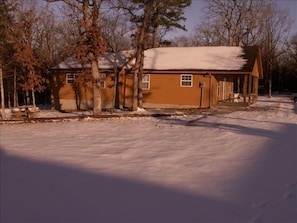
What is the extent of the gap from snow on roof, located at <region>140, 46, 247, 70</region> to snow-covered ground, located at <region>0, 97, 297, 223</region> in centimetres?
1128

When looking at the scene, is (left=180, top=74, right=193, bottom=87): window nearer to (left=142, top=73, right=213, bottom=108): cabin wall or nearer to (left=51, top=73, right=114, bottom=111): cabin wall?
(left=142, top=73, right=213, bottom=108): cabin wall

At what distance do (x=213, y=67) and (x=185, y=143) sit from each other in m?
12.6

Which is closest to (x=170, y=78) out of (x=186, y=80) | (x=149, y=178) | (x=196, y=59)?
(x=186, y=80)

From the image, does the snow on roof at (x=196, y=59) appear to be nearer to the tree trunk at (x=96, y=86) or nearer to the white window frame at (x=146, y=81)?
the white window frame at (x=146, y=81)

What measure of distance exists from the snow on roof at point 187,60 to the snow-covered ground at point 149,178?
37.2 feet

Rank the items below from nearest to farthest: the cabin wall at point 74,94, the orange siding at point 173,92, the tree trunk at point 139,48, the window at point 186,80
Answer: the tree trunk at point 139,48 < the orange siding at point 173,92 < the window at point 186,80 < the cabin wall at point 74,94

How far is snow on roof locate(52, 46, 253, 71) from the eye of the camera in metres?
21.0

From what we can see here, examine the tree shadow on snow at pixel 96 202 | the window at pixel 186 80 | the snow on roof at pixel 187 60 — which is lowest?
the tree shadow on snow at pixel 96 202

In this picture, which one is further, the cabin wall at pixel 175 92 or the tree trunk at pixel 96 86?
the cabin wall at pixel 175 92

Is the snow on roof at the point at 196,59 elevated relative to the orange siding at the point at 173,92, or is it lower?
elevated

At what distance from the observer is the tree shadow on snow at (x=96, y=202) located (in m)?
4.22

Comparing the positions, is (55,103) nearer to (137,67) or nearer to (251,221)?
(137,67)

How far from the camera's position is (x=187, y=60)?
2255 cm

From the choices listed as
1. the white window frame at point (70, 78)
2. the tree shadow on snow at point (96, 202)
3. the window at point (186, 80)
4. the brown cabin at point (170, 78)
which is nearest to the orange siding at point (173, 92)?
the brown cabin at point (170, 78)
